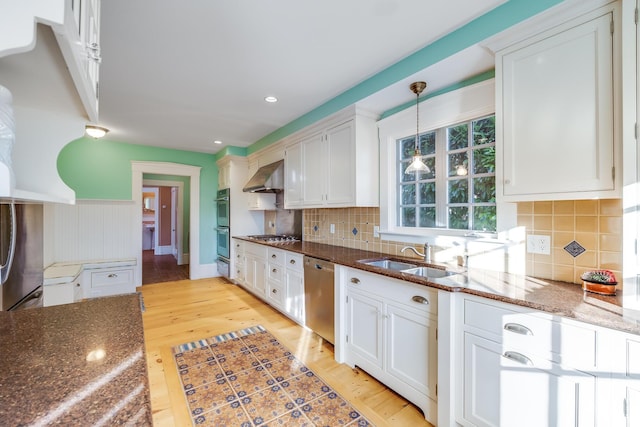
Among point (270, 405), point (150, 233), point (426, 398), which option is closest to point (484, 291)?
point (426, 398)

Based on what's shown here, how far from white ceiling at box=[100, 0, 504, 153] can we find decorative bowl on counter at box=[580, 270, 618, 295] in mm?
1371

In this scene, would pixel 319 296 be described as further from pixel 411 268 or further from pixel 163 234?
pixel 163 234

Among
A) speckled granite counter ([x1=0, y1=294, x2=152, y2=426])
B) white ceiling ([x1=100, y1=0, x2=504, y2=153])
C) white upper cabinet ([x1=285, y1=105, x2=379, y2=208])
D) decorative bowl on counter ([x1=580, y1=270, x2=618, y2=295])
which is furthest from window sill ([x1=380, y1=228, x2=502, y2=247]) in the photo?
speckled granite counter ([x1=0, y1=294, x2=152, y2=426])

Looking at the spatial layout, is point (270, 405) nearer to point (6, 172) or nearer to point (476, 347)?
point (476, 347)

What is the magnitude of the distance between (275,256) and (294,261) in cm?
48

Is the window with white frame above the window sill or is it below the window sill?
above

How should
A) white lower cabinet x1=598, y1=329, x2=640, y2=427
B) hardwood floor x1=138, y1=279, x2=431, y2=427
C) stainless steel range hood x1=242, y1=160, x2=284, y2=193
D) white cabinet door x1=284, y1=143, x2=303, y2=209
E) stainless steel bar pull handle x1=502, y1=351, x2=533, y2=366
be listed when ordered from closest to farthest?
white lower cabinet x1=598, y1=329, x2=640, y2=427, stainless steel bar pull handle x1=502, y1=351, x2=533, y2=366, hardwood floor x1=138, y1=279, x2=431, y2=427, white cabinet door x1=284, y1=143, x2=303, y2=209, stainless steel range hood x1=242, y1=160, x2=284, y2=193

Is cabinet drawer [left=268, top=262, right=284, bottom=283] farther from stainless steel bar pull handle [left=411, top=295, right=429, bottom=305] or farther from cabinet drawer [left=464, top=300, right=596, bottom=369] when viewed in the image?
cabinet drawer [left=464, top=300, right=596, bottom=369]

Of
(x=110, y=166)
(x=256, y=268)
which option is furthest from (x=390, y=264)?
(x=110, y=166)

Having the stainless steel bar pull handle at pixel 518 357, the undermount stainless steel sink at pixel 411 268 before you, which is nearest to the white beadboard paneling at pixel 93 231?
the undermount stainless steel sink at pixel 411 268

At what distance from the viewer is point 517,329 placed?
1.32m

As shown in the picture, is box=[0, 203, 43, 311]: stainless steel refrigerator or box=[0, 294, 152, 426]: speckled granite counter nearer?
box=[0, 294, 152, 426]: speckled granite counter

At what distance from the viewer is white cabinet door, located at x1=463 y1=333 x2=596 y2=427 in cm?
115

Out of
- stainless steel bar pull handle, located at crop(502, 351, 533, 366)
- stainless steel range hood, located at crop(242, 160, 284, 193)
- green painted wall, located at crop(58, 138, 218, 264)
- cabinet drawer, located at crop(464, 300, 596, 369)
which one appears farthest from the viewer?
green painted wall, located at crop(58, 138, 218, 264)
